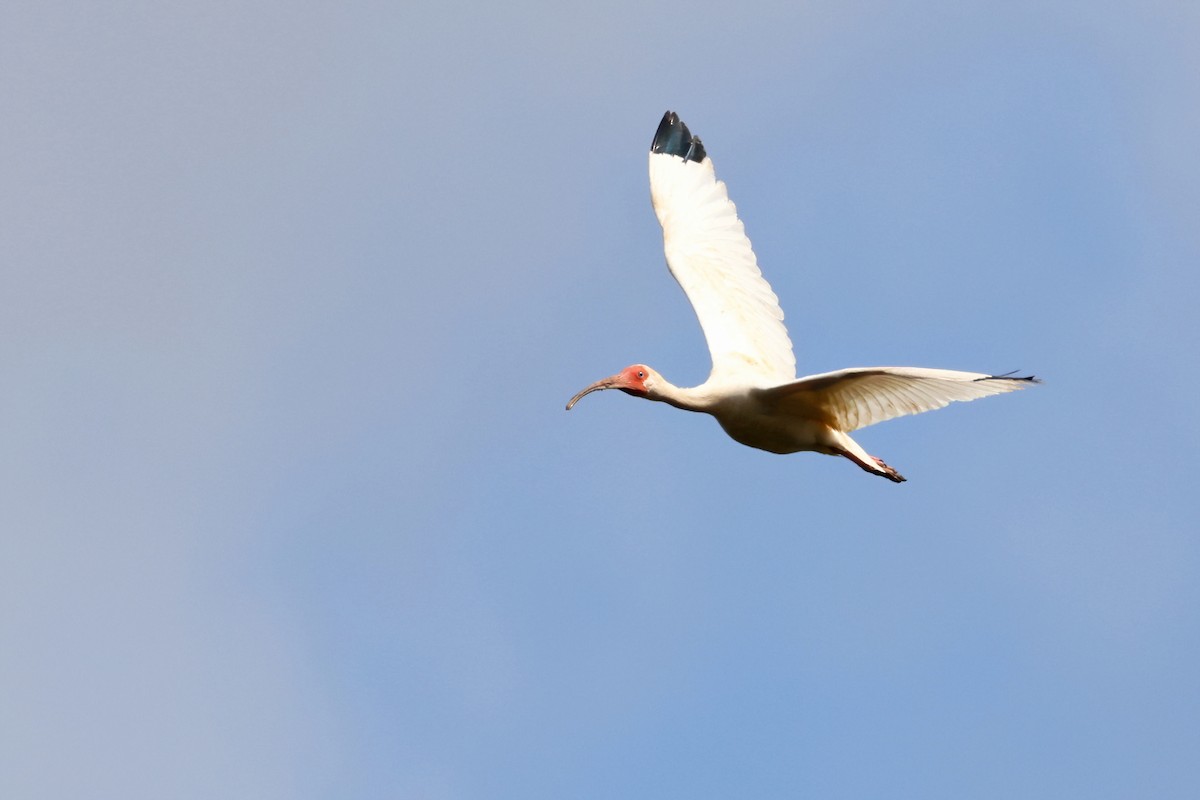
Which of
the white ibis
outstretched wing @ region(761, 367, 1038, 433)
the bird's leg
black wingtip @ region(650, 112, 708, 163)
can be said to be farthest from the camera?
black wingtip @ region(650, 112, 708, 163)

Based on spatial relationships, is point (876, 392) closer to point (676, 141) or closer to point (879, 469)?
point (879, 469)

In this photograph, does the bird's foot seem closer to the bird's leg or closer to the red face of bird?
the bird's leg

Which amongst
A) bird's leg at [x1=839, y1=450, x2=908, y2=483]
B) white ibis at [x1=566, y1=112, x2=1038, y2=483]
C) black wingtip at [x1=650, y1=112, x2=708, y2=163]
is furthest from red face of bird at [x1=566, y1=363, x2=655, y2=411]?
black wingtip at [x1=650, y1=112, x2=708, y2=163]

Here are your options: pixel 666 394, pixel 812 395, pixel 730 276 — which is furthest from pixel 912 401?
pixel 730 276

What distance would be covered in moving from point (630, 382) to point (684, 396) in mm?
560

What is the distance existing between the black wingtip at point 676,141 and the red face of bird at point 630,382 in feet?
14.2

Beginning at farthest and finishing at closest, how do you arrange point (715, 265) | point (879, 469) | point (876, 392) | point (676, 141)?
point (676, 141) → point (715, 265) → point (879, 469) → point (876, 392)

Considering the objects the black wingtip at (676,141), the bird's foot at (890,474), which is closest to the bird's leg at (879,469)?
the bird's foot at (890,474)

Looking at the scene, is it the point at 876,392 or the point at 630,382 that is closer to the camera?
the point at 876,392

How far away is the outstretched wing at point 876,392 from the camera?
14.7 metres

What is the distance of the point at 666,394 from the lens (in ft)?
56.4

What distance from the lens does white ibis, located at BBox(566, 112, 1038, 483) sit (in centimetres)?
1539

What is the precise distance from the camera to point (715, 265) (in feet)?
64.5

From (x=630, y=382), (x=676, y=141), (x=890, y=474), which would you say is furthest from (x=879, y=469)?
(x=676, y=141)
